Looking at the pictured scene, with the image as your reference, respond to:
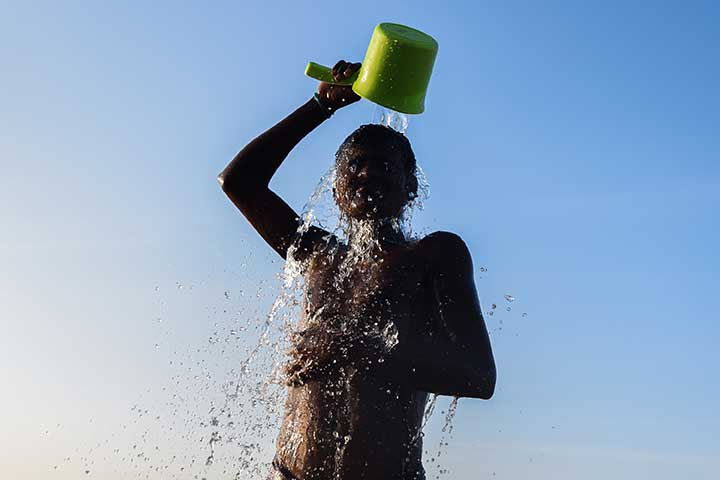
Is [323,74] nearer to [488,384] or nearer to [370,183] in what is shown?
[370,183]

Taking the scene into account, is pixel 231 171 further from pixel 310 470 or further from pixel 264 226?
pixel 310 470

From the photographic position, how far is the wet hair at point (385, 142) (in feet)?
15.7

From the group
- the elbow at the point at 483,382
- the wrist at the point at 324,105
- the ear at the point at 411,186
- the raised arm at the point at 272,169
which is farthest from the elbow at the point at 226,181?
the elbow at the point at 483,382

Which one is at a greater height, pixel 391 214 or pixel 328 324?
pixel 391 214

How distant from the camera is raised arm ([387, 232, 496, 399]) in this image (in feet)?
14.2

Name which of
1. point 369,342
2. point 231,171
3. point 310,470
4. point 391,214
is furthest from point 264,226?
point 310,470

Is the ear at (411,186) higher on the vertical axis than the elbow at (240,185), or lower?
higher

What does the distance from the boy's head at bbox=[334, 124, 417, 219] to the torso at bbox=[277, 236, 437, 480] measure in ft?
0.78

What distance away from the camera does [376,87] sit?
193 inches

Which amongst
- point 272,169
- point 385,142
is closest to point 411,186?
point 385,142

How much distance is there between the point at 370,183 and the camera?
186 inches

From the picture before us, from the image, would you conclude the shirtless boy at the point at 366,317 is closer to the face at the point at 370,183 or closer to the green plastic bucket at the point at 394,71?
the face at the point at 370,183

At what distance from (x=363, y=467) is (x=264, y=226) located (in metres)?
1.39

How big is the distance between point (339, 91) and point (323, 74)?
11 centimetres
